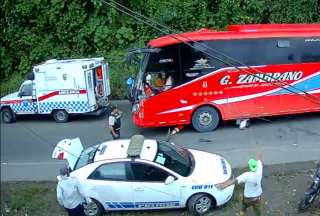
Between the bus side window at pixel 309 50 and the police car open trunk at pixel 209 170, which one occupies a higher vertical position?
the bus side window at pixel 309 50

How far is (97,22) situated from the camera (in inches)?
1046

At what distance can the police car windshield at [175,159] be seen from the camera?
41.6 ft

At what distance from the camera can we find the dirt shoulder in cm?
1279

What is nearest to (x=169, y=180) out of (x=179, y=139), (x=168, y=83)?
(x=179, y=139)

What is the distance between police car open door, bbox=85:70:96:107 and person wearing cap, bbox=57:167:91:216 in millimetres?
8660

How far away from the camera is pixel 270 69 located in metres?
18.4

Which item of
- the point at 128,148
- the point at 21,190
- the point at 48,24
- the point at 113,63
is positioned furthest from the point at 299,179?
the point at 48,24

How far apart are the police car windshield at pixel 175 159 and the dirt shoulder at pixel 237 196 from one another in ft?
3.16

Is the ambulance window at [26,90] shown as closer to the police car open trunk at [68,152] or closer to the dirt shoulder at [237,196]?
the dirt shoulder at [237,196]

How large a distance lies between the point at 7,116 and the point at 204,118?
7394 millimetres

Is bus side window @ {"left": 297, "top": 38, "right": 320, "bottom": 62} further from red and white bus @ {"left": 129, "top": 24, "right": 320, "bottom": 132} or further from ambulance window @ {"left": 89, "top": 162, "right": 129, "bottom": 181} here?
ambulance window @ {"left": 89, "top": 162, "right": 129, "bottom": 181}

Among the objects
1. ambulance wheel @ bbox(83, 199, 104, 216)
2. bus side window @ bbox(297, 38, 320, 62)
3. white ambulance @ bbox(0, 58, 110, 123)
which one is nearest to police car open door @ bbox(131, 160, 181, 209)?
ambulance wheel @ bbox(83, 199, 104, 216)

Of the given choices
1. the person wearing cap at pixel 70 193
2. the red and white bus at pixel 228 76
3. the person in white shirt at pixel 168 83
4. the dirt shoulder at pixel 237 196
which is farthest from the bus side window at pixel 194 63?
the person wearing cap at pixel 70 193

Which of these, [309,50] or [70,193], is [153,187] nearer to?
[70,193]
